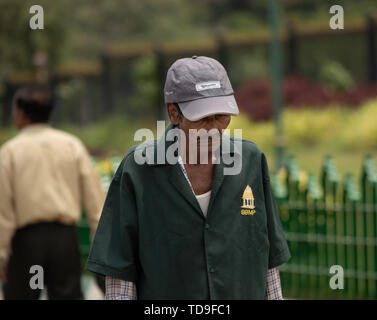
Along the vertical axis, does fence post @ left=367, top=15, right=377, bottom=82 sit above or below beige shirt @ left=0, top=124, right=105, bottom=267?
above

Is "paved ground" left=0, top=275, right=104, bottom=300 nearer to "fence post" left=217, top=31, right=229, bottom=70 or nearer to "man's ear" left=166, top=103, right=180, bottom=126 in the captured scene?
"man's ear" left=166, top=103, right=180, bottom=126

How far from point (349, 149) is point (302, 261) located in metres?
8.11

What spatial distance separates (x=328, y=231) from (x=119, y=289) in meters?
3.95

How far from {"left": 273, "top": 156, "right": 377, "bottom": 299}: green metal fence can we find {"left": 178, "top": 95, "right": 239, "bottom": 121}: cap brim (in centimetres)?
363

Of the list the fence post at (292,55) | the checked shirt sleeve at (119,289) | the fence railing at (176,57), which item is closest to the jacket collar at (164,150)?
the checked shirt sleeve at (119,289)

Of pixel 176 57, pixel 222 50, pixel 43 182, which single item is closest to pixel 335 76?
pixel 222 50

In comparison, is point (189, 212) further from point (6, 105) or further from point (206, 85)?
point (6, 105)

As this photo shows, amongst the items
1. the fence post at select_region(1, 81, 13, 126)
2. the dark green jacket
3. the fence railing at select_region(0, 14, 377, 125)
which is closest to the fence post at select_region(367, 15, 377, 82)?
the fence railing at select_region(0, 14, 377, 125)

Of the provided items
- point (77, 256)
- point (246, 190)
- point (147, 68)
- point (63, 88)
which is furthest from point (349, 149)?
point (246, 190)

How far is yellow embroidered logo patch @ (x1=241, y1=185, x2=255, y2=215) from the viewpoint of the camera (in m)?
2.89

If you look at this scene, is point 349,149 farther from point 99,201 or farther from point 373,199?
point 99,201

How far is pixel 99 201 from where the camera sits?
485 centimetres

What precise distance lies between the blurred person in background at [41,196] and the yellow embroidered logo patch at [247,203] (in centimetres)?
204

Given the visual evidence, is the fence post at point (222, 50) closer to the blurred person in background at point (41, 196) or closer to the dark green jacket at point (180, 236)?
the blurred person in background at point (41, 196)
